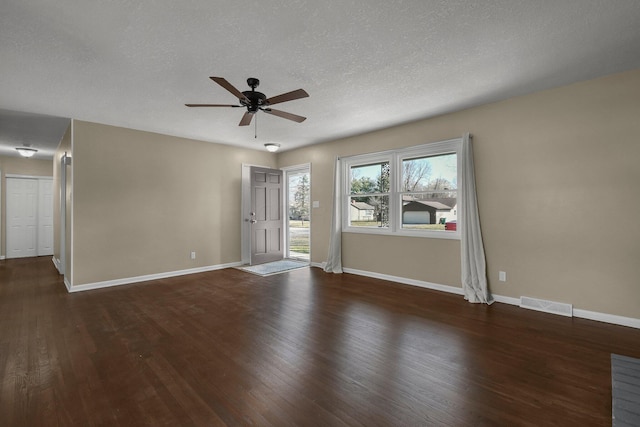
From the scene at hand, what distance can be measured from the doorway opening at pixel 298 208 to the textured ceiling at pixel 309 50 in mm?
3090

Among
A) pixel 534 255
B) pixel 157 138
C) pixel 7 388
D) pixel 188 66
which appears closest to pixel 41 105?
pixel 157 138

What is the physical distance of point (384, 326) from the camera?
3.06 meters

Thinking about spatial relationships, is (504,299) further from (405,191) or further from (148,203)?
(148,203)

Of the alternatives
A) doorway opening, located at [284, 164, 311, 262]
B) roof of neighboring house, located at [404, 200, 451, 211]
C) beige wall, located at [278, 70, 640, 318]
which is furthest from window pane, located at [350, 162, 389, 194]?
doorway opening, located at [284, 164, 311, 262]

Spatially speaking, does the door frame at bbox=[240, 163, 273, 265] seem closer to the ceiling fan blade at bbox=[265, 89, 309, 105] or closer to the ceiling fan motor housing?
the ceiling fan motor housing

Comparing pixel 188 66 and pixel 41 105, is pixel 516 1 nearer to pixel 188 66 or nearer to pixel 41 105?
pixel 188 66

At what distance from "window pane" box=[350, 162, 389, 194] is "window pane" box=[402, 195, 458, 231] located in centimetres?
50

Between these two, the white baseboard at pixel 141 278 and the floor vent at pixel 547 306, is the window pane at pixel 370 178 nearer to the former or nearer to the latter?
the floor vent at pixel 547 306

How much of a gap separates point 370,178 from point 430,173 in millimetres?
1169

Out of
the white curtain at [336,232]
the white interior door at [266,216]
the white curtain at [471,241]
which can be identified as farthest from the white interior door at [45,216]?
the white curtain at [471,241]

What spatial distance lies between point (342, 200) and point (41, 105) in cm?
474

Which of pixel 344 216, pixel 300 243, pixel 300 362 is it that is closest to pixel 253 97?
pixel 300 362

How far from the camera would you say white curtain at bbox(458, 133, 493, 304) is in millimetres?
3828

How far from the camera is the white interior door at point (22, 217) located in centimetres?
727
